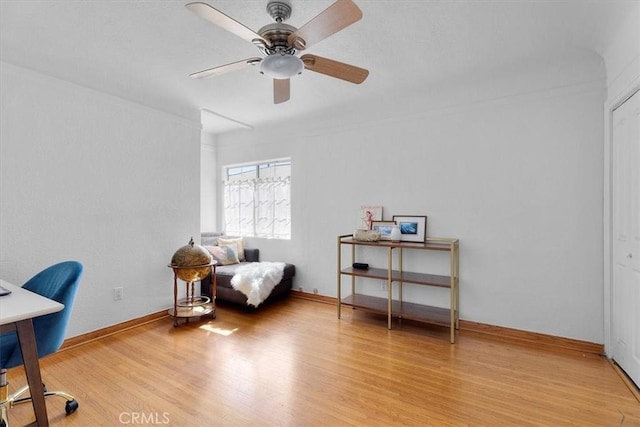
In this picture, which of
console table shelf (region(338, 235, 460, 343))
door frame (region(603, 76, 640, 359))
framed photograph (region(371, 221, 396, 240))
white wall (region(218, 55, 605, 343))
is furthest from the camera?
framed photograph (region(371, 221, 396, 240))

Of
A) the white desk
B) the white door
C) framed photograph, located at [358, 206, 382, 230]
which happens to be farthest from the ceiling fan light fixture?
the white door

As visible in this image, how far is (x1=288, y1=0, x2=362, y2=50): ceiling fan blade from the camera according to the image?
138 cm

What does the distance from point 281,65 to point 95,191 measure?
242cm

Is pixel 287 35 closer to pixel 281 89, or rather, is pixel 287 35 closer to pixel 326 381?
pixel 281 89

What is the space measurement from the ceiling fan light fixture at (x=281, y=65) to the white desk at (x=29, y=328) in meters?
1.71

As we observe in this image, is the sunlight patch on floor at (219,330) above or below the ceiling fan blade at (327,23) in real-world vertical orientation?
below

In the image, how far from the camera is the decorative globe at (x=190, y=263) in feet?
10.5

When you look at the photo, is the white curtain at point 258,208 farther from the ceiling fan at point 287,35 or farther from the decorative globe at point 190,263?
the ceiling fan at point 287,35

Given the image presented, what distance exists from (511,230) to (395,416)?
6.79 ft

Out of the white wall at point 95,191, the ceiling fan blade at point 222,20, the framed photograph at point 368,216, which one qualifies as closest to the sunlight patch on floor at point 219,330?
the white wall at point 95,191

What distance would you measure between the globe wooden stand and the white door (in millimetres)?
3671

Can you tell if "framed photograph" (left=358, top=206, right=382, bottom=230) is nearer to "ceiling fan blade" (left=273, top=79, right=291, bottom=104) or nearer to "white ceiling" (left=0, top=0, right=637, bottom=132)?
"white ceiling" (left=0, top=0, right=637, bottom=132)

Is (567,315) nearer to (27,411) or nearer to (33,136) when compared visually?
(27,411)

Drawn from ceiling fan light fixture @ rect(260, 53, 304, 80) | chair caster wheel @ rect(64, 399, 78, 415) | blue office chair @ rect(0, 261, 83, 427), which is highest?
ceiling fan light fixture @ rect(260, 53, 304, 80)
